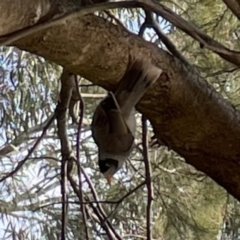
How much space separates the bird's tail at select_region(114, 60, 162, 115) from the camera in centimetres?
72

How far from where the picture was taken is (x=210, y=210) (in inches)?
59.6

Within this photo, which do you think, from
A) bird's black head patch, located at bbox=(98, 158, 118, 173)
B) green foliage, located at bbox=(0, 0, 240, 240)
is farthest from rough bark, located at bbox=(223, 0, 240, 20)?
green foliage, located at bbox=(0, 0, 240, 240)

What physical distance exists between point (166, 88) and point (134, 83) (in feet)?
0.22

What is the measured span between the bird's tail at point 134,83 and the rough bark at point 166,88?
0.03 feet

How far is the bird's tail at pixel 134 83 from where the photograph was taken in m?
0.72

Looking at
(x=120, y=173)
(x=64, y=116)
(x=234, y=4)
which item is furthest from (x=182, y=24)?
(x=120, y=173)

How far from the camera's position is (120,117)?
0.71m

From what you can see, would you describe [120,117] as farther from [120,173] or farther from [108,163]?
[120,173]

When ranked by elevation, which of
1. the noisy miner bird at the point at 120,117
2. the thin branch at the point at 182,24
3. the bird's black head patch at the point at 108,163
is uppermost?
the thin branch at the point at 182,24

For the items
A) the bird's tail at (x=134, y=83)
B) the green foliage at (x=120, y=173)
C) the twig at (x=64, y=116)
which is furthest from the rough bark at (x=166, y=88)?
the green foliage at (x=120, y=173)

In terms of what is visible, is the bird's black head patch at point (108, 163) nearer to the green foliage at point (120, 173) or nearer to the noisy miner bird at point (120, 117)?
the noisy miner bird at point (120, 117)

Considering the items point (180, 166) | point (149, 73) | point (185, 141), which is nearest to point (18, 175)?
point (180, 166)

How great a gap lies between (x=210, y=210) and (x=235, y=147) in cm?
68

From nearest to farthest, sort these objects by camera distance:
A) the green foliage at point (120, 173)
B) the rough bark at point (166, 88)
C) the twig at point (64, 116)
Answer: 1. the rough bark at point (166, 88)
2. the twig at point (64, 116)
3. the green foliage at point (120, 173)
